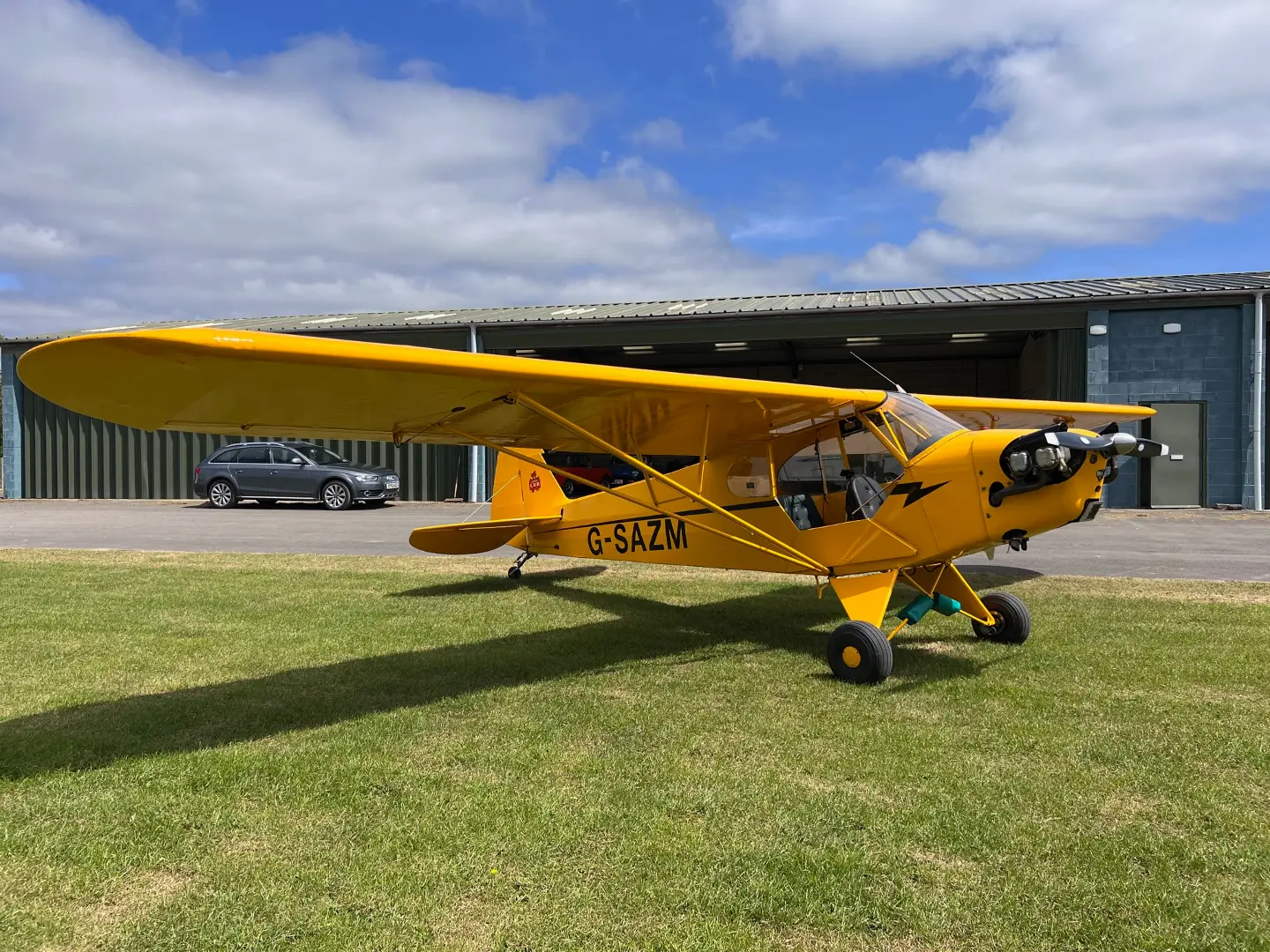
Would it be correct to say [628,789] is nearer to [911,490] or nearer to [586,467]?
[911,490]

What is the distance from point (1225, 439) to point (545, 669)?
62.2 feet

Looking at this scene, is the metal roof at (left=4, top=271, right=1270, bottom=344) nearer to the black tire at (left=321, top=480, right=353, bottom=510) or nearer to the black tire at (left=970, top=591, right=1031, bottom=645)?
the black tire at (left=321, top=480, right=353, bottom=510)

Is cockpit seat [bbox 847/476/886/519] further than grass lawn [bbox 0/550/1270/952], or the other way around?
cockpit seat [bbox 847/476/886/519]

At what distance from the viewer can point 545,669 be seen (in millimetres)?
6078

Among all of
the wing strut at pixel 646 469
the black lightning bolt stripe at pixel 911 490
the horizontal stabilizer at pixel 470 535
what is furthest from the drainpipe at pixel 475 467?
the black lightning bolt stripe at pixel 911 490

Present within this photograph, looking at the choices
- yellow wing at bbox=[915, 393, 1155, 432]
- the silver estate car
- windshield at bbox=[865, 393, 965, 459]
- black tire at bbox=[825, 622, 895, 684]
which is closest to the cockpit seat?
windshield at bbox=[865, 393, 965, 459]

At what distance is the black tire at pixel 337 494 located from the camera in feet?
69.7

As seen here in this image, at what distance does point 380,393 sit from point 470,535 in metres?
4.06

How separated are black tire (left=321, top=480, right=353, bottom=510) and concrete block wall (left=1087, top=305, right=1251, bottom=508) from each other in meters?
17.9

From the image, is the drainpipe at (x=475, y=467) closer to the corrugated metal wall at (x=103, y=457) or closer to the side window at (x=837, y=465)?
the corrugated metal wall at (x=103, y=457)

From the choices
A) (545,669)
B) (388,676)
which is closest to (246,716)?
(388,676)

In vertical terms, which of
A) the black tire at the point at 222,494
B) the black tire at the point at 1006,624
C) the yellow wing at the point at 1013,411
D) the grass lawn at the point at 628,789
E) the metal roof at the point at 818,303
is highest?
the metal roof at the point at 818,303

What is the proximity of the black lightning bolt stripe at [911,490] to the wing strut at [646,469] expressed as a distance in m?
0.90

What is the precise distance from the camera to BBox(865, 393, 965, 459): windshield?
6152 mm
